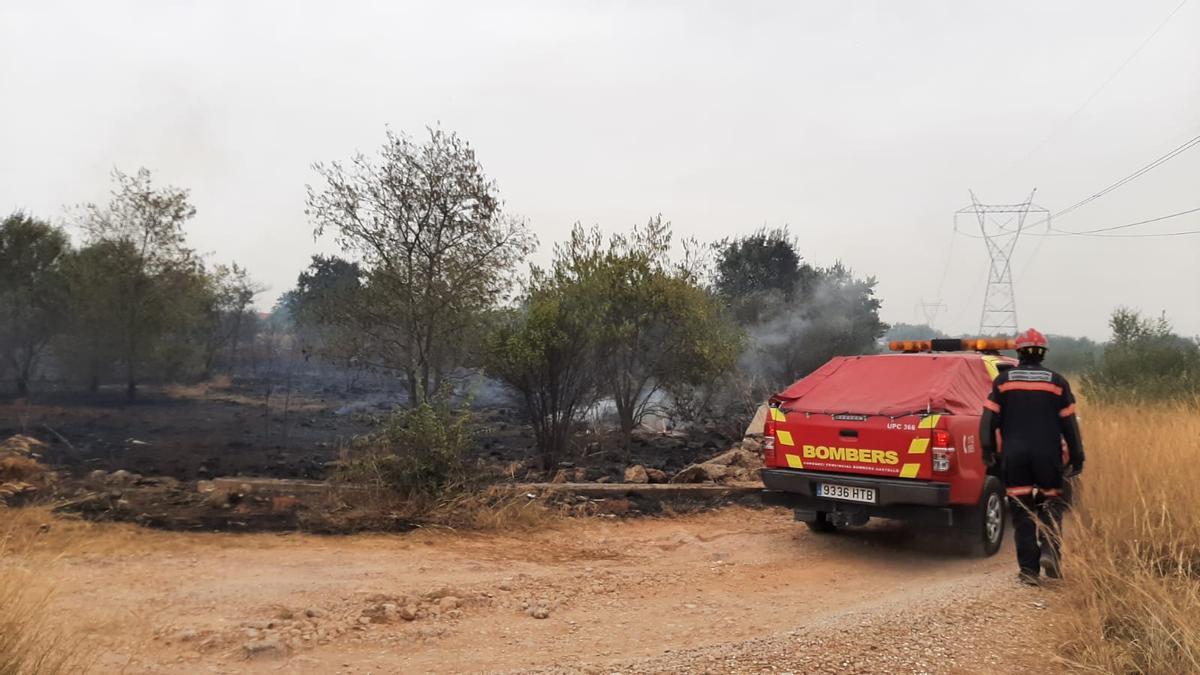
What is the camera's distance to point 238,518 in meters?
7.58

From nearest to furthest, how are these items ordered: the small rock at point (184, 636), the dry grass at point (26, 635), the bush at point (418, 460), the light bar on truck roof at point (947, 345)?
the dry grass at point (26, 635), the small rock at point (184, 636), the light bar on truck roof at point (947, 345), the bush at point (418, 460)

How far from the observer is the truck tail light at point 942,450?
19.5 feet

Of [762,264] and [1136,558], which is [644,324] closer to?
[1136,558]

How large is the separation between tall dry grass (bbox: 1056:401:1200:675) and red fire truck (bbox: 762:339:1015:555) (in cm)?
82

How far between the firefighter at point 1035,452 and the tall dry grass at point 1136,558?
0.68 ft

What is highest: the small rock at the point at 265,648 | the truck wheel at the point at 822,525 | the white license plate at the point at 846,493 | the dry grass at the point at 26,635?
the white license plate at the point at 846,493

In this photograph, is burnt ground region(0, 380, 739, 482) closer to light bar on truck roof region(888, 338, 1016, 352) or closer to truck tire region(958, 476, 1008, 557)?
light bar on truck roof region(888, 338, 1016, 352)

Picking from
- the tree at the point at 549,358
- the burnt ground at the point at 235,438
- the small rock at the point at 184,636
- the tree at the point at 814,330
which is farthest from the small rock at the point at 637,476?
the tree at the point at 814,330

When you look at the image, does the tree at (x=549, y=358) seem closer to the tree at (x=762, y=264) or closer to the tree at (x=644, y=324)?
the tree at (x=644, y=324)

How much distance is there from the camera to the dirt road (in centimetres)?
417

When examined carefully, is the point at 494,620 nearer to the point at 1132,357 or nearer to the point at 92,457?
the point at 92,457

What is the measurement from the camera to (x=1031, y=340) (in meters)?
5.72

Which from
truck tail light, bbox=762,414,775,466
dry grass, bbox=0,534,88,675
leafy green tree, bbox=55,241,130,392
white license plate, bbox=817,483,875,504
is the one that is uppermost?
leafy green tree, bbox=55,241,130,392

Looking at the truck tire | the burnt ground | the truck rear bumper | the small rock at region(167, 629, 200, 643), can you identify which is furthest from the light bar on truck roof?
the small rock at region(167, 629, 200, 643)
